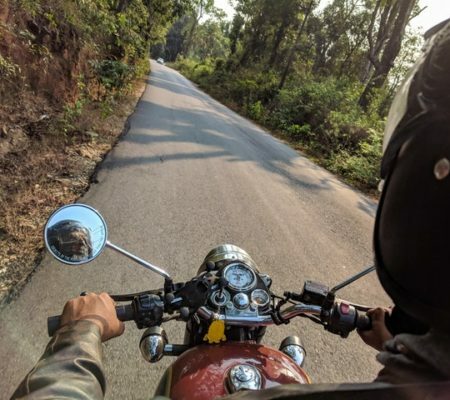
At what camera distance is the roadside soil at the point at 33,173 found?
3273 mm

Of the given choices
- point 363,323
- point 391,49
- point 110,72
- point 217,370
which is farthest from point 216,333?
point 391,49

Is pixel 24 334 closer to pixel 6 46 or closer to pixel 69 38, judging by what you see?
pixel 6 46

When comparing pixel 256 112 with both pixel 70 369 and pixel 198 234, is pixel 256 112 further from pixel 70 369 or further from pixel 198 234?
pixel 70 369

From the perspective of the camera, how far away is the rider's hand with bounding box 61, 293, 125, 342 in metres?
1.31

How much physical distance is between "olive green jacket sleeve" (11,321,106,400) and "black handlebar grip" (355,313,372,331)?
949 mm

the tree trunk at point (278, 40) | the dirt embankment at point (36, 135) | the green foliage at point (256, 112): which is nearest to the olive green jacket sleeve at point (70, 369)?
the dirt embankment at point (36, 135)

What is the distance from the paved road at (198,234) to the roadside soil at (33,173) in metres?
0.19

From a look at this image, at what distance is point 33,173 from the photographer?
451 centimetres

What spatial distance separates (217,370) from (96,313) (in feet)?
1.49

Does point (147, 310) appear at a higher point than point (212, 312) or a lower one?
lower

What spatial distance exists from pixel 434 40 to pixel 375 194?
28.2ft

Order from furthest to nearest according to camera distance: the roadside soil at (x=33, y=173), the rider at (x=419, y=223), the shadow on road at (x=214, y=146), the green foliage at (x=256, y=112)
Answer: the green foliage at (x=256, y=112), the shadow on road at (x=214, y=146), the roadside soil at (x=33, y=173), the rider at (x=419, y=223)

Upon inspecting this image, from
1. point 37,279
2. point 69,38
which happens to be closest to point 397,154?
point 37,279

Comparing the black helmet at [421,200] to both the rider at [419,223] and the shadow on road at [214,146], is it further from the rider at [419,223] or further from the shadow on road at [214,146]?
the shadow on road at [214,146]
